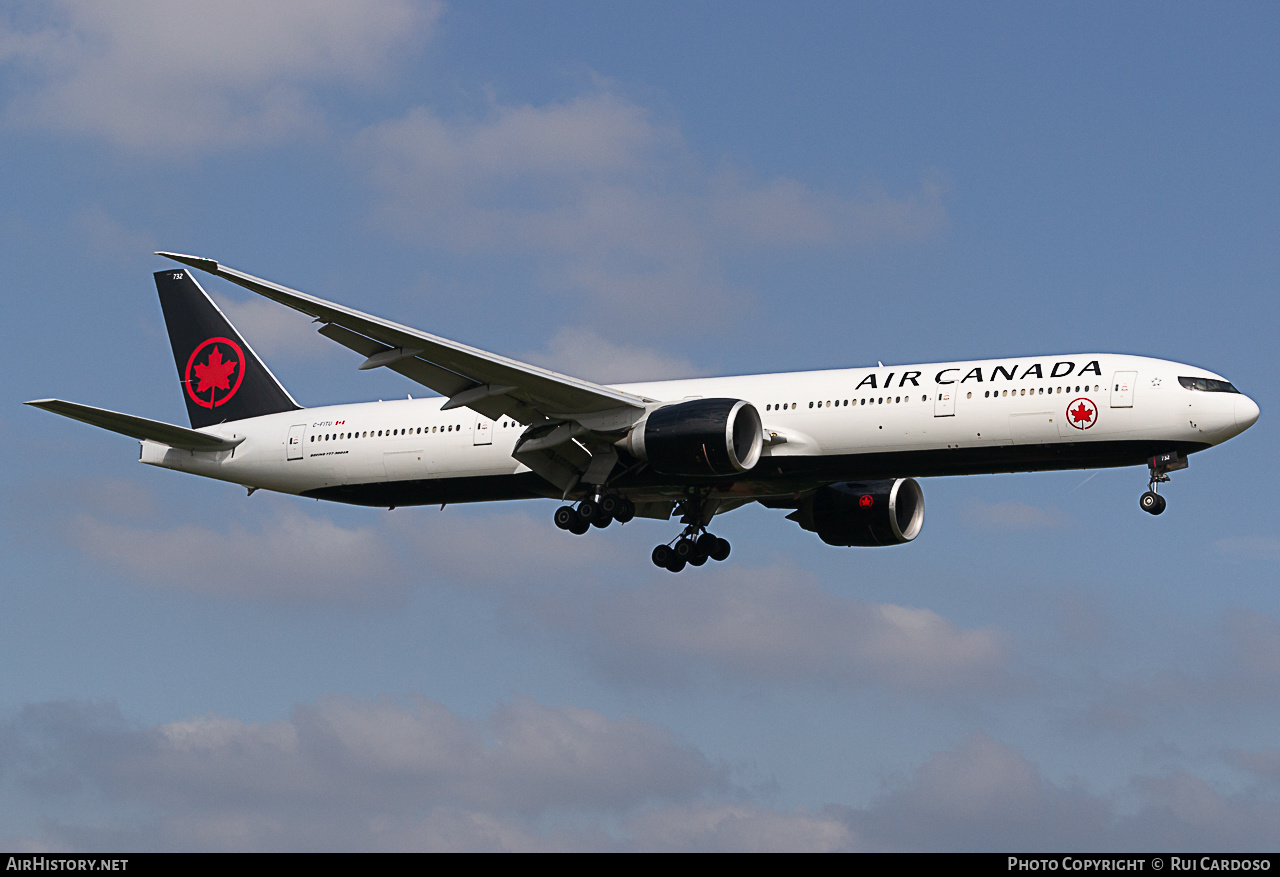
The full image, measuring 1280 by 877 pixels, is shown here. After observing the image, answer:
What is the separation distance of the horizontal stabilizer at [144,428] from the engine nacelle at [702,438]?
43.3 feet

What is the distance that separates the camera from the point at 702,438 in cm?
3506

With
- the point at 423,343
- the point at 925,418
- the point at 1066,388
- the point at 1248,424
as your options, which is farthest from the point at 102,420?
the point at 1248,424

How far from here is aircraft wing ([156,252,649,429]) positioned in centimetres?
3400

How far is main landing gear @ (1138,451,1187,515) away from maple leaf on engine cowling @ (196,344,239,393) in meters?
25.2

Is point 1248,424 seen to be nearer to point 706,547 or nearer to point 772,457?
point 772,457

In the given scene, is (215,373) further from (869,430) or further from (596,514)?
(869,430)

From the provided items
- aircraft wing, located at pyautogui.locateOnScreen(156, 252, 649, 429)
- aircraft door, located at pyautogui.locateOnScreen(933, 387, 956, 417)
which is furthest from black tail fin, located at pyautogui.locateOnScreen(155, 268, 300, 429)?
aircraft door, located at pyautogui.locateOnScreen(933, 387, 956, 417)

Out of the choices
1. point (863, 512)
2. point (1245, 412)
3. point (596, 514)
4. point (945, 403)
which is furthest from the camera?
point (863, 512)

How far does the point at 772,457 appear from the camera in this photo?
36.4 meters

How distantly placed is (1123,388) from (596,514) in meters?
12.5

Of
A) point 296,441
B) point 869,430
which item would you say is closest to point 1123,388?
point 869,430
